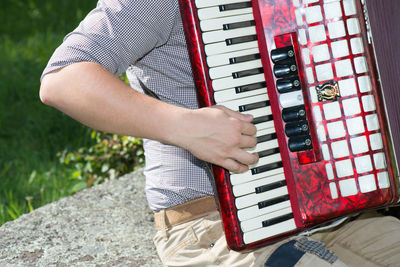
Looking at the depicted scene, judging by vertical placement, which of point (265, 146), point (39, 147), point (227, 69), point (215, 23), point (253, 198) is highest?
point (215, 23)

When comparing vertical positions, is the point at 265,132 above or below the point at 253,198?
above

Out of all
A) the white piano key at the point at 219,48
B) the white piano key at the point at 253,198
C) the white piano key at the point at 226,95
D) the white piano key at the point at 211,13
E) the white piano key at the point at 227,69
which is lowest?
the white piano key at the point at 253,198

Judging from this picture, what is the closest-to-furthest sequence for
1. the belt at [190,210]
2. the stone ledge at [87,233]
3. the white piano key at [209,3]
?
→ the white piano key at [209,3]
the belt at [190,210]
the stone ledge at [87,233]

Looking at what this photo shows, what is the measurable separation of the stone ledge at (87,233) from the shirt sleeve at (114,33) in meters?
0.82

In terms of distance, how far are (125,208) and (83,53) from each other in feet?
3.60

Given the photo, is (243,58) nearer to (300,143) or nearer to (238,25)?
(238,25)

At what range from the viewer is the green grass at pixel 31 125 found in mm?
3158

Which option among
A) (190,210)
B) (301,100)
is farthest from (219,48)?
(190,210)

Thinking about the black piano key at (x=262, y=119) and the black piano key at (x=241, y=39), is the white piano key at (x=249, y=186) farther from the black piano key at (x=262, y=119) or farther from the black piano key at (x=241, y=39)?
the black piano key at (x=241, y=39)

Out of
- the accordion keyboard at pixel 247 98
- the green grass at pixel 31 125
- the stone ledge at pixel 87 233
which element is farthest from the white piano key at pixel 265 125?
the green grass at pixel 31 125

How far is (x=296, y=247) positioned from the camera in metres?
1.57

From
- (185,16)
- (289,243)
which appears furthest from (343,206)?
(185,16)

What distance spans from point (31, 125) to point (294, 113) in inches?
108

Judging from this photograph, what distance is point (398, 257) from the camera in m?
1.74
